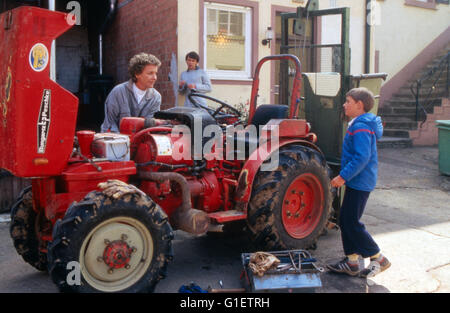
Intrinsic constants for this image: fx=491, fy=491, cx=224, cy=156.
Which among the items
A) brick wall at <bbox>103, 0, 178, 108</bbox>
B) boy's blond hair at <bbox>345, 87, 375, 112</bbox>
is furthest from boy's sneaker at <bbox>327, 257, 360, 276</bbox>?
brick wall at <bbox>103, 0, 178, 108</bbox>

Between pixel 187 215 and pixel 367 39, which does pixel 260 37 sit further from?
pixel 187 215

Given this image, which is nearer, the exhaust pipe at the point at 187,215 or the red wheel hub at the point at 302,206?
the exhaust pipe at the point at 187,215

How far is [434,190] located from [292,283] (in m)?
5.16

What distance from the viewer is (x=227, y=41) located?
931cm

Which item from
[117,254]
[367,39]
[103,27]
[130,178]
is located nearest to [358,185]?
[130,178]

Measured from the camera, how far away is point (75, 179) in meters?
3.46

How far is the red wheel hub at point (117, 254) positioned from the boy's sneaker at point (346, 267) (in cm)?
186

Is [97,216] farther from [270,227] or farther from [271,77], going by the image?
[271,77]

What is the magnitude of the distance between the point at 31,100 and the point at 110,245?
1.08 meters

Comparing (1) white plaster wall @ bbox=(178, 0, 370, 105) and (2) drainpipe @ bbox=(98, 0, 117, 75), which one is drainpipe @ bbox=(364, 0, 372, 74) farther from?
(2) drainpipe @ bbox=(98, 0, 117, 75)

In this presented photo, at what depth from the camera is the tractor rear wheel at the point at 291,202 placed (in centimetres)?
429

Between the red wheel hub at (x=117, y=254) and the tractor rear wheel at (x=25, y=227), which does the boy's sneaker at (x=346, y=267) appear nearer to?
the red wheel hub at (x=117, y=254)

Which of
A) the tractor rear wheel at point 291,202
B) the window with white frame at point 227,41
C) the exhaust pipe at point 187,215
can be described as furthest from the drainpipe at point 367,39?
the exhaust pipe at point 187,215

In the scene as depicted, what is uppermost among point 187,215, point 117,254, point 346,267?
point 187,215
